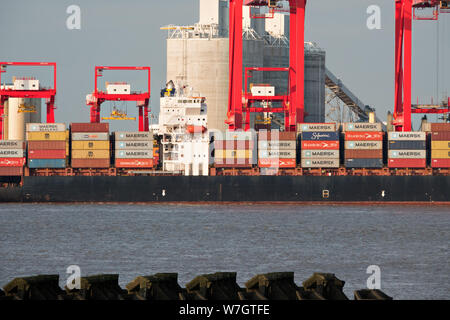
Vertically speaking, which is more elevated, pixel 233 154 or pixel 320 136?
pixel 320 136

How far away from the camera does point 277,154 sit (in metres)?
78.3

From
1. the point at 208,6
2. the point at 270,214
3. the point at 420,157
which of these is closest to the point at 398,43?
the point at 420,157

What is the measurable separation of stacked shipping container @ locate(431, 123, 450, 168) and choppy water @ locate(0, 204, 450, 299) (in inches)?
217

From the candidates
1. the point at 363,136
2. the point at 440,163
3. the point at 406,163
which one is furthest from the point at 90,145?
the point at 440,163

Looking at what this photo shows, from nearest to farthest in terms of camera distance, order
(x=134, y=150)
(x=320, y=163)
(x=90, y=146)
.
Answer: (x=320, y=163)
(x=90, y=146)
(x=134, y=150)

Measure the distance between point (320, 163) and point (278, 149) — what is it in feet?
13.0

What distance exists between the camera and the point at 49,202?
8000cm

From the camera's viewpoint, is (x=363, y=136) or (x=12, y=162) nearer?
(x=363, y=136)

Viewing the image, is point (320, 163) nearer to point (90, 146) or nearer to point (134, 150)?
point (134, 150)

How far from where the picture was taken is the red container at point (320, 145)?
253ft

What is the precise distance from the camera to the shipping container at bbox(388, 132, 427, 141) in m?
77.2

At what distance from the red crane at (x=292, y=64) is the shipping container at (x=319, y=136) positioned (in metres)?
4.64
